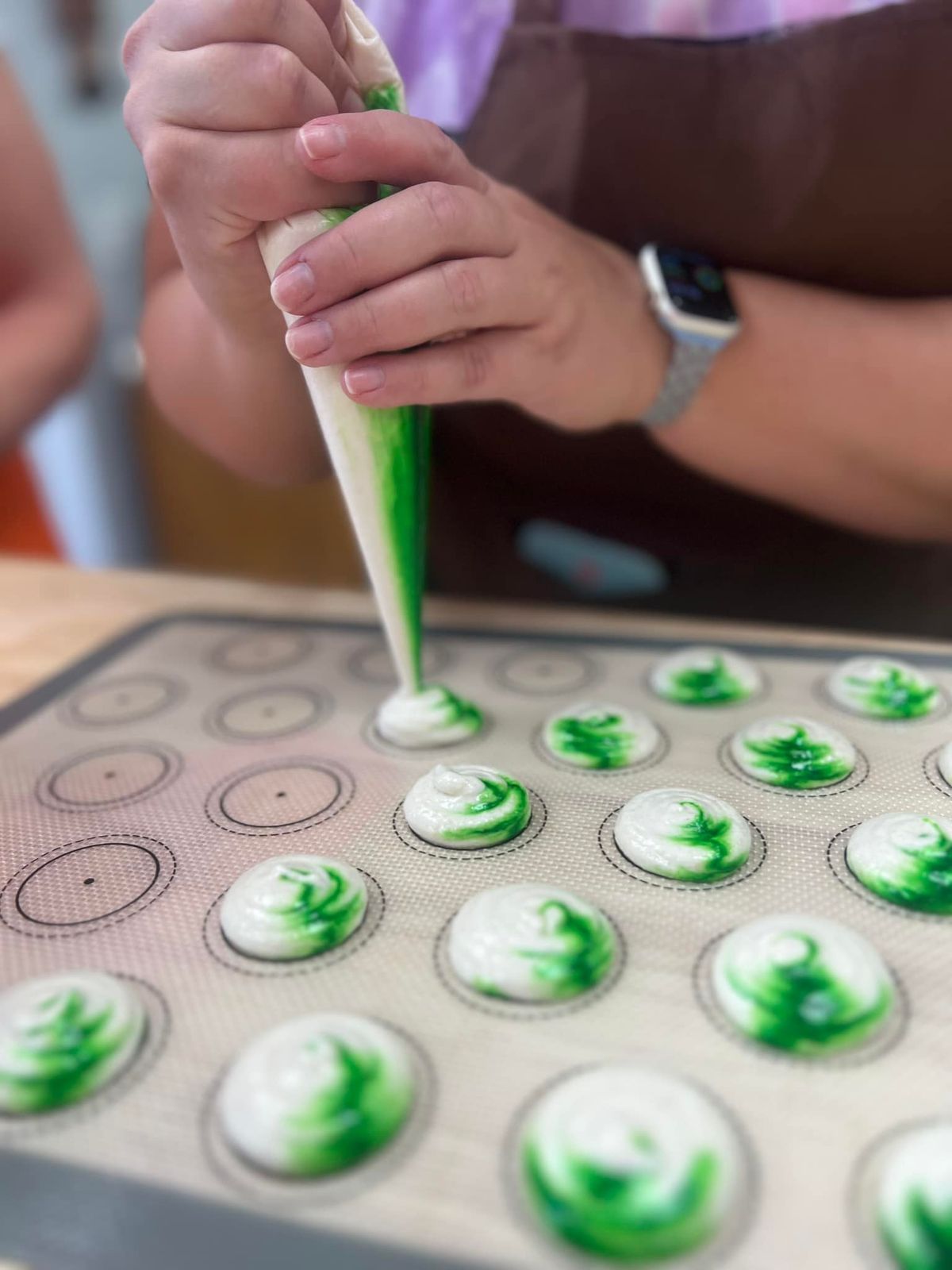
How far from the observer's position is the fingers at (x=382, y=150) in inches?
12.6

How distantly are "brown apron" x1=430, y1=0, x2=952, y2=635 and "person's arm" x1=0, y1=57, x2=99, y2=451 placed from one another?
339 mm

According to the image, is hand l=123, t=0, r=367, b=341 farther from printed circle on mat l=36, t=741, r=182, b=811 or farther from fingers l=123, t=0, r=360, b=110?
printed circle on mat l=36, t=741, r=182, b=811

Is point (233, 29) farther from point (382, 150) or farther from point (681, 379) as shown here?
point (681, 379)

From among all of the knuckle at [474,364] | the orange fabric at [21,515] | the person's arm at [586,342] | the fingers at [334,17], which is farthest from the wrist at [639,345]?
the orange fabric at [21,515]

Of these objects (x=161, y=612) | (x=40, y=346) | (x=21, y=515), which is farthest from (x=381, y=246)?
(x=21, y=515)

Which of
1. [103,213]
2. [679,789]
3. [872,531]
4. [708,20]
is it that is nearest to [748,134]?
[708,20]

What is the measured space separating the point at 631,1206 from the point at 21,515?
3.02ft

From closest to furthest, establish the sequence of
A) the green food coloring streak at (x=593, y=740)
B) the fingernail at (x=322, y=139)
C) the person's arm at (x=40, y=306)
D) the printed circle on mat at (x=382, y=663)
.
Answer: the fingernail at (x=322, y=139) < the green food coloring streak at (x=593, y=740) < the printed circle on mat at (x=382, y=663) < the person's arm at (x=40, y=306)

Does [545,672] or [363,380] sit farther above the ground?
[363,380]

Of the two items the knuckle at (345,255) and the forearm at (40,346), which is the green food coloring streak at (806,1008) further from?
the forearm at (40,346)

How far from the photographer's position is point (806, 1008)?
277mm

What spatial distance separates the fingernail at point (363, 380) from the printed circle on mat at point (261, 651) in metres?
0.22

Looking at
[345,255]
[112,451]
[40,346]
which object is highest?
[345,255]

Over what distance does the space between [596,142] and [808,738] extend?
377 mm
